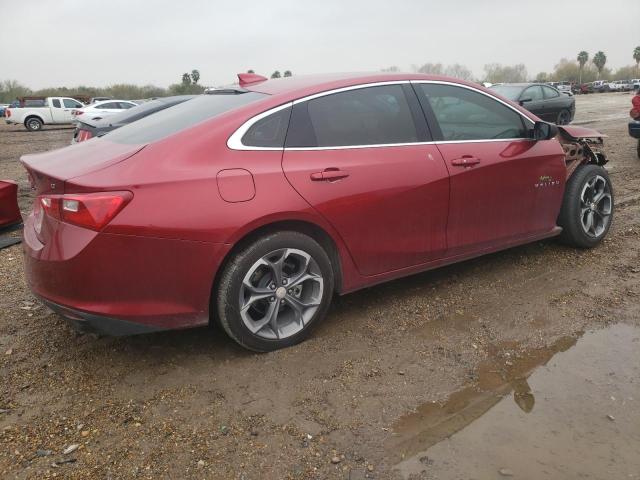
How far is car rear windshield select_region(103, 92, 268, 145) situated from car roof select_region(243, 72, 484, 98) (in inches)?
6.0

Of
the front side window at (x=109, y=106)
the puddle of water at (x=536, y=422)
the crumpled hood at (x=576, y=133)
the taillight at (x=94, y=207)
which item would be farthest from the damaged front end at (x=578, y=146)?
the front side window at (x=109, y=106)

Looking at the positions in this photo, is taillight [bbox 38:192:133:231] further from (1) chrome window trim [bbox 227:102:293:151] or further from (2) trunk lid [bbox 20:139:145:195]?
(1) chrome window trim [bbox 227:102:293:151]

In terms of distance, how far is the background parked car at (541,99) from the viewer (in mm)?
13406

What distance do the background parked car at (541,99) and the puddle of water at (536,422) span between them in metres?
11.4

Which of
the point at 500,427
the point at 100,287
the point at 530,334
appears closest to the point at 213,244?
the point at 100,287

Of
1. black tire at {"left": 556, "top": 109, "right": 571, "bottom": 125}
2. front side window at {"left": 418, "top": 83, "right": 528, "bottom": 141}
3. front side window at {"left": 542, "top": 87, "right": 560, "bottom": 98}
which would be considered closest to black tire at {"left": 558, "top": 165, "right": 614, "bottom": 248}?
front side window at {"left": 418, "top": 83, "right": 528, "bottom": 141}

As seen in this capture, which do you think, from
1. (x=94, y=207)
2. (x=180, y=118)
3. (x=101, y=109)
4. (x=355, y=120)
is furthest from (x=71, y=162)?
(x=101, y=109)

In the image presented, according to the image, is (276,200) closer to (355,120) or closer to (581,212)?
(355,120)

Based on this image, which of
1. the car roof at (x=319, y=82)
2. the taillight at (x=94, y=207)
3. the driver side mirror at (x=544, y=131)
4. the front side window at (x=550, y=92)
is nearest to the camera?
the taillight at (x=94, y=207)

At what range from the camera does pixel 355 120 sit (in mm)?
3256

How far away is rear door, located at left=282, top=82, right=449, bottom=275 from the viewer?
3027 millimetres

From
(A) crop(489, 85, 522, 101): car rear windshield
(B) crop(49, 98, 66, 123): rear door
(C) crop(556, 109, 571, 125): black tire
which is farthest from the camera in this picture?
(B) crop(49, 98, 66, 123): rear door

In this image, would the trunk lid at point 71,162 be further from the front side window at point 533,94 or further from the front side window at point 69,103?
the front side window at point 69,103

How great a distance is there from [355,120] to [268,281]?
3.71 feet
